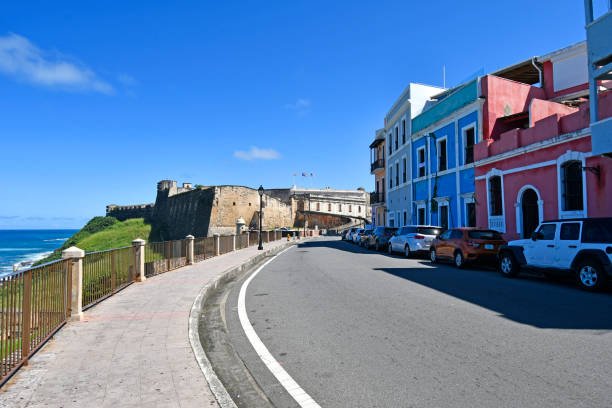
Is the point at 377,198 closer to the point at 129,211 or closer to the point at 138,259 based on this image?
the point at 138,259

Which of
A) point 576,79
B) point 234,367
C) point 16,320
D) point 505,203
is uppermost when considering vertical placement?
point 576,79

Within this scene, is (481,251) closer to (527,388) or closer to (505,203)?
(505,203)

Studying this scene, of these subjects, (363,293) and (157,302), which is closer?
(157,302)

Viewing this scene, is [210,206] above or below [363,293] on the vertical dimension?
above

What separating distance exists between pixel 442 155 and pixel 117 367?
23890 millimetres

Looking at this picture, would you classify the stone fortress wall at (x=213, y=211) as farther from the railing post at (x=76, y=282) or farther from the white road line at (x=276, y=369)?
the white road line at (x=276, y=369)

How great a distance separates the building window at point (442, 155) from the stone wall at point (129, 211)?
66248mm

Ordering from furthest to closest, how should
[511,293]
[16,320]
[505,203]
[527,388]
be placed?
[505,203] < [511,293] < [16,320] < [527,388]

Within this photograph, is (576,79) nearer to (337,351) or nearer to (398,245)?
(398,245)

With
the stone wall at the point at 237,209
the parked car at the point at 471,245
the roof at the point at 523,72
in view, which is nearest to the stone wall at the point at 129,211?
the stone wall at the point at 237,209

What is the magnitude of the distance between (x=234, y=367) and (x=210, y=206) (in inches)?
2161

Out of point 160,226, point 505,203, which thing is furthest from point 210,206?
point 505,203

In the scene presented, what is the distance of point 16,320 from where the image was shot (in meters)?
4.48

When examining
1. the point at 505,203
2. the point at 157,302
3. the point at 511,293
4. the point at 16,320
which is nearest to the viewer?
the point at 16,320
